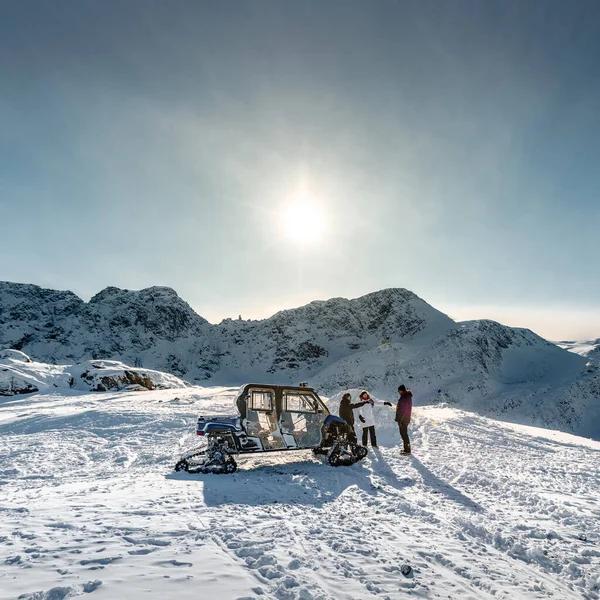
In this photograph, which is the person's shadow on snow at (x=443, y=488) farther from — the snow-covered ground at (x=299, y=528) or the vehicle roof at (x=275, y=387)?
the vehicle roof at (x=275, y=387)

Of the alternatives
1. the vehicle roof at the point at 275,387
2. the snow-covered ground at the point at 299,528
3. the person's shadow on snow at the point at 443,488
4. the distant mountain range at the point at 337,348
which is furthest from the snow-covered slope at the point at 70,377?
the person's shadow on snow at the point at 443,488

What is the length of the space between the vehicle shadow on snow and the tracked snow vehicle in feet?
1.16

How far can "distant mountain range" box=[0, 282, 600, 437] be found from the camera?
160 ft

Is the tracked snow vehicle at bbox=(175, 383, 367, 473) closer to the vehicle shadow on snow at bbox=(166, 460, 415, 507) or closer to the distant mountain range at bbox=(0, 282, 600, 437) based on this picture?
the vehicle shadow on snow at bbox=(166, 460, 415, 507)

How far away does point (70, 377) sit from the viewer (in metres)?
36.7

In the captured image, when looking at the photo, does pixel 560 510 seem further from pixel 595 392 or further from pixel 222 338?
pixel 222 338

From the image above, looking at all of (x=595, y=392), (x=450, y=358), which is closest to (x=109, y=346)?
(x=450, y=358)

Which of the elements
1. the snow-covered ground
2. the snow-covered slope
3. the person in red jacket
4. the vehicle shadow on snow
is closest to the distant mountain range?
the snow-covered slope

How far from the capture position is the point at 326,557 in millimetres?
4473

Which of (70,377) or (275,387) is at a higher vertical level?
(70,377)

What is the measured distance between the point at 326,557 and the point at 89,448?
35.6 feet

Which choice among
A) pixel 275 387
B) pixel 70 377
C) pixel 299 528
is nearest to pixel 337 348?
pixel 70 377

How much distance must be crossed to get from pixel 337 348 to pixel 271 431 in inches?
3761

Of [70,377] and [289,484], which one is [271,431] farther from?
[70,377]
